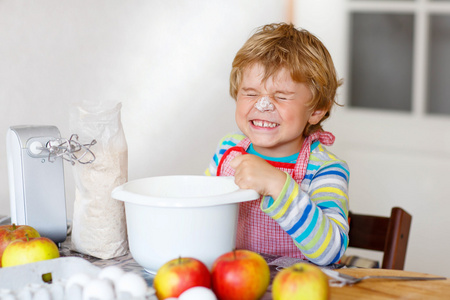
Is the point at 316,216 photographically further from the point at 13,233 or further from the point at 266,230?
the point at 13,233

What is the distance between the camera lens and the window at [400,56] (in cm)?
284

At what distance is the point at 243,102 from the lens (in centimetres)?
127

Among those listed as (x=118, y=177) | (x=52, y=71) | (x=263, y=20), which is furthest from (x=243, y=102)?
(x=263, y=20)

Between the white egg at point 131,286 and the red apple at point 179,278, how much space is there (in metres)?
0.03

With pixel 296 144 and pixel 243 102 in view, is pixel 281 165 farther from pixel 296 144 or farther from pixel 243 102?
pixel 243 102

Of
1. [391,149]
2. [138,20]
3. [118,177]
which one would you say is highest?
[138,20]

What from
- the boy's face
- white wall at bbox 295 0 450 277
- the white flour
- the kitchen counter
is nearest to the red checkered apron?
the boy's face

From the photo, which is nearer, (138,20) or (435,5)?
(138,20)

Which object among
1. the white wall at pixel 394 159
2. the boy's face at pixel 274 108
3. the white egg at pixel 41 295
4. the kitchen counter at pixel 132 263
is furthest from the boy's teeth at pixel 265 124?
the white wall at pixel 394 159

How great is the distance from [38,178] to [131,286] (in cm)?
44

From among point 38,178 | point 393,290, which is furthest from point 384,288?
point 38,178

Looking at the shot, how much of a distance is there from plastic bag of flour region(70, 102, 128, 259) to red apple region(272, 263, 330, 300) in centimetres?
40

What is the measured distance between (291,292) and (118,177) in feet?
1.47

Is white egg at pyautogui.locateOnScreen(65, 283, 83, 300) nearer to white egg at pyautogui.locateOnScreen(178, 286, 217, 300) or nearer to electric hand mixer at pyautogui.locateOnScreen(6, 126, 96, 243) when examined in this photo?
white egg at pyautogui.locateOnScreen(178, 286, 217, 300)
